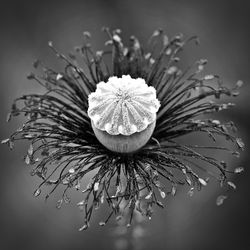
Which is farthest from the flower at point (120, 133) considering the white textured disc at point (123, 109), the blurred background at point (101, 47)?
the blurred background at point (101, 47)

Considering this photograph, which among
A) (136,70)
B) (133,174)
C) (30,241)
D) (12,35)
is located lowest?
(30,241)

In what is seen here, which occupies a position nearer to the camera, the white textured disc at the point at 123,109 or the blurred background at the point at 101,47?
the white textured disc at the point at 123,109

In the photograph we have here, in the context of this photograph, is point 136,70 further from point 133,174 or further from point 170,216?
point 170,216

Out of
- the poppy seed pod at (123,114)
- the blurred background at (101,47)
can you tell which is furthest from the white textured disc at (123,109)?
the blurred background at (101,47)

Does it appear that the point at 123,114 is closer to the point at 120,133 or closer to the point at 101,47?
the point at 120,133

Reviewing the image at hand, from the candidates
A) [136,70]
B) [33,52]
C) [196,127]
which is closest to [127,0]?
[33,52]

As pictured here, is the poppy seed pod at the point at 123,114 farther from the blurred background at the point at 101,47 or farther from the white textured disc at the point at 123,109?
the blurred background at the point at 101,47
